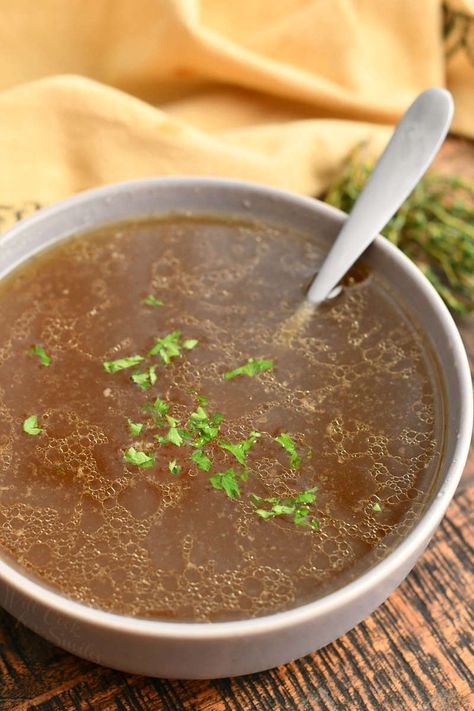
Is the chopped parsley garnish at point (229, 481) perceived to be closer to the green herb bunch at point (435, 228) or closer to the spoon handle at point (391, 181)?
the spoon handle at point (391, 181)

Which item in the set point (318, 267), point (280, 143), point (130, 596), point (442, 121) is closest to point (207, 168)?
point (280, 143)

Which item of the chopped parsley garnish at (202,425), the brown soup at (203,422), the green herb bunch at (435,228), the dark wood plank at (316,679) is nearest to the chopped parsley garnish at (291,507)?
the brown soup at (203,422)

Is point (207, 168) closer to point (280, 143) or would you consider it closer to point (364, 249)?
point (280, 143)

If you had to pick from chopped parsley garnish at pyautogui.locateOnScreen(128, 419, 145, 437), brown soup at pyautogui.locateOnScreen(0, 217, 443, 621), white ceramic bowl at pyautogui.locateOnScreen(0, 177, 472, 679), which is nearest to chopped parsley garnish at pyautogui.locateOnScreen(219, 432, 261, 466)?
brown soup at pyautogui.locateOnScreen(0, 217, 443, 621)

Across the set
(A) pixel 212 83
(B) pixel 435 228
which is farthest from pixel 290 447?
(A) pixel 212 83

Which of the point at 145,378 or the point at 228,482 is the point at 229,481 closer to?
the point at 228,482

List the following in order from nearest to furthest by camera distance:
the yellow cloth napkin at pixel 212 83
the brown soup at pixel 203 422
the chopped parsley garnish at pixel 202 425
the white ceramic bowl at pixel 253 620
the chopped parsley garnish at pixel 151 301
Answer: the white ceramic bowl at pixel 253 620
the brown soup at pixel 203 422
the chopped parsley garnish at pixel 202 425
the chopped parsley garnish at pixel 151 301
the yellow cloth napkin at pixel 212 83

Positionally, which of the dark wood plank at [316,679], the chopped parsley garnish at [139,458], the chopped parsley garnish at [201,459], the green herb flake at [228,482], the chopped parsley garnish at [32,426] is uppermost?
the green herb flake at [228,482]
